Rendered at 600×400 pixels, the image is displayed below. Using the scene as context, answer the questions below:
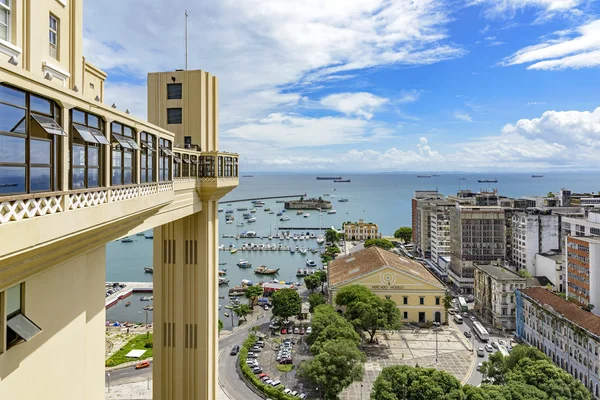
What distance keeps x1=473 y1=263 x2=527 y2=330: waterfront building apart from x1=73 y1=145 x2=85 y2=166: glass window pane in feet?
114

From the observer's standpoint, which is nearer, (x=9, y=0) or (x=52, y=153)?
(x=52, y=153)

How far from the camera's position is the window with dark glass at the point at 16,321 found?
385 cm

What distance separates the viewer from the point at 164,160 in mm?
8062

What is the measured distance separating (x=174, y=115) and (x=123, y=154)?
22.4 feet

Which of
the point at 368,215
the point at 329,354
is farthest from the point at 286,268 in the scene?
the point at 368,215

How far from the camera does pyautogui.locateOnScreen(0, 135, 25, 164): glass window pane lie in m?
3.23

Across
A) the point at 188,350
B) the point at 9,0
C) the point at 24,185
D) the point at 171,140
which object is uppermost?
the point at 9,0

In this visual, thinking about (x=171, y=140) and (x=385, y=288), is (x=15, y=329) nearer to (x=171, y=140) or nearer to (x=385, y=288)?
(x=171, y=140)

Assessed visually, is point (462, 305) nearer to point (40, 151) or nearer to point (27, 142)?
point (40, 151)

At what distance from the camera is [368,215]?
128875 millimetres

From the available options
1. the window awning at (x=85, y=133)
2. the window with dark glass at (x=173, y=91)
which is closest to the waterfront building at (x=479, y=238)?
the window with dark glass at (x=173, y=91)

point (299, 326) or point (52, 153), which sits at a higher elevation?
point (52, 153)

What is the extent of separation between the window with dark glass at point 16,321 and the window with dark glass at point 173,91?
9251 mm

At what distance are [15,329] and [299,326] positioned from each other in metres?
31.0
